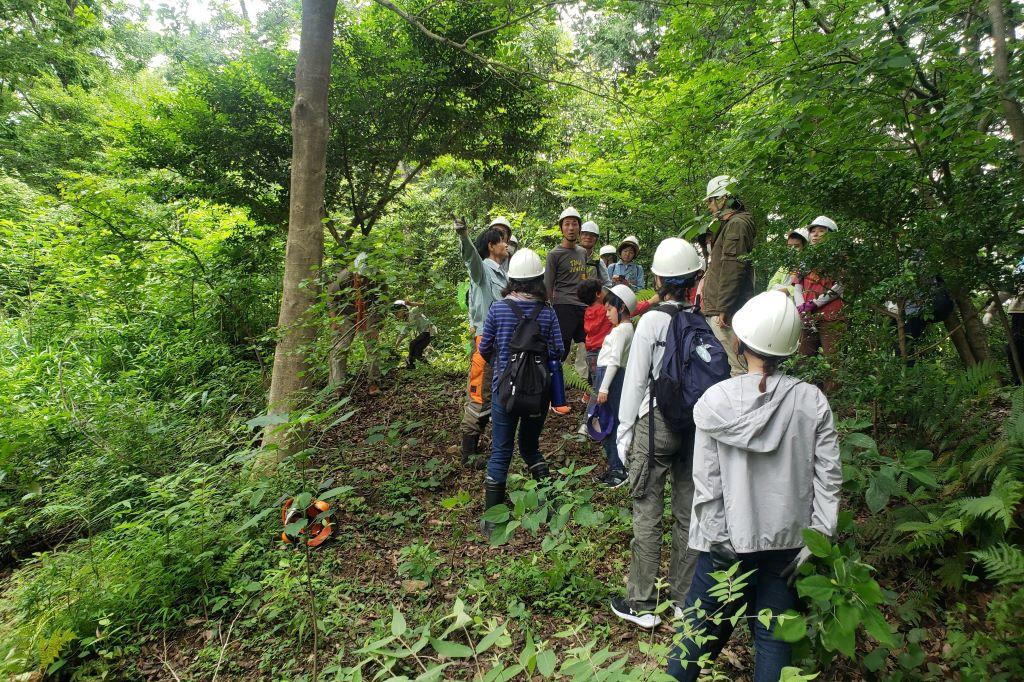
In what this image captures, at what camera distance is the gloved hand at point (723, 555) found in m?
2.20

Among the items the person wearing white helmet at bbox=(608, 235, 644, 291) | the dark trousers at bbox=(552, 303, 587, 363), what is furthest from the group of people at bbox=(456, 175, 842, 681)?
the person wearing white helmet at bbox=(608, 235, 644, 291)

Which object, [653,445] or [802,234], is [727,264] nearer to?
[802,234]

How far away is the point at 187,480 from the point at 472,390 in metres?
→ 2.89

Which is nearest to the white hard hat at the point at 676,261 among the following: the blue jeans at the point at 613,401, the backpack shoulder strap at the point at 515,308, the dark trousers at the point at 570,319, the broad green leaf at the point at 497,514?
the backpack shoulder strap at the point at 515,308

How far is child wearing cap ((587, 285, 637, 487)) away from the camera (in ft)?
13.7

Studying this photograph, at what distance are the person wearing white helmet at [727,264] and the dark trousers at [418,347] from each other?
440 centimetres

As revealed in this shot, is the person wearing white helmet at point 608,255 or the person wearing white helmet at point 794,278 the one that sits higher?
the person wearing white helmet at point 608,255

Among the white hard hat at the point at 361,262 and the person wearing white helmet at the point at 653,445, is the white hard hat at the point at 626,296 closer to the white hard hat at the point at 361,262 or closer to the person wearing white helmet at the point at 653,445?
the person wearing white helmet at the point at 653,445

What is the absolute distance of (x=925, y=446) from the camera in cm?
379

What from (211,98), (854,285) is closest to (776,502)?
(854,285)

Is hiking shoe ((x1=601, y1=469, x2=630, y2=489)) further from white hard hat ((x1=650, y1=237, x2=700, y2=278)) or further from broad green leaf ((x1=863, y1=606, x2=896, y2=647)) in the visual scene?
broad green leaf ((x1=863, y1=606, x2=896, y2=647))

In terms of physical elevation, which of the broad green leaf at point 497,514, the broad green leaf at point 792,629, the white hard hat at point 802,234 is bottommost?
the broad green leaf at point 792,629

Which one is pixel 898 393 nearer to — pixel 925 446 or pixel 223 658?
pixel 925 446

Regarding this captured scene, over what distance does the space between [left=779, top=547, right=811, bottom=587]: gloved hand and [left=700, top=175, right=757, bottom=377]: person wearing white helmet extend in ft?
7.85
